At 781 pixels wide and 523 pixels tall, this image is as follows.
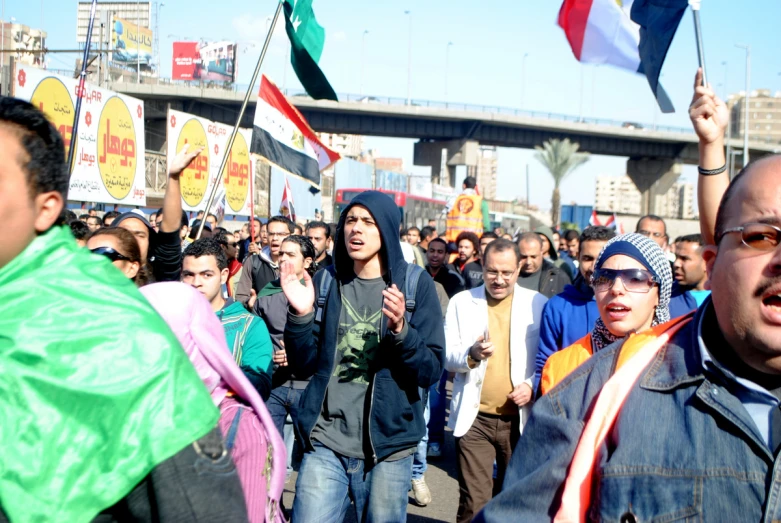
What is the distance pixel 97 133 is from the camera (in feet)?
41.2

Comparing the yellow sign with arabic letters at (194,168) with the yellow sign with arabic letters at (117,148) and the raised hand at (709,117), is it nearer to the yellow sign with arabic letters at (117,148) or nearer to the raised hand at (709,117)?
the yellow sign with arabic letters at (117,148)

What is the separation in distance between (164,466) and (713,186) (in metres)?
1.84

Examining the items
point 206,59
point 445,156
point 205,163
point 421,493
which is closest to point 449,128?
point 445,156

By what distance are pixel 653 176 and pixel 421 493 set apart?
5853 cm

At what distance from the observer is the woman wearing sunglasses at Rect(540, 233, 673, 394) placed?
3.35 metres

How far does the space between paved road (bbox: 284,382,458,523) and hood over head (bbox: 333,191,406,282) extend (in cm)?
253

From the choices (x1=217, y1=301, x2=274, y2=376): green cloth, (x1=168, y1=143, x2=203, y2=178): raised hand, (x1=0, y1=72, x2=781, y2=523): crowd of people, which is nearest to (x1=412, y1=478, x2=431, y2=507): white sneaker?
(x1=217, y1=301, x2=274, y2=376): green cloth

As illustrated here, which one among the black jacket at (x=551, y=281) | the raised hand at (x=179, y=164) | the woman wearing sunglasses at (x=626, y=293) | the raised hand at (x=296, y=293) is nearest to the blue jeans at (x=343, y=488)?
the raised hand at (x=296, y=293)

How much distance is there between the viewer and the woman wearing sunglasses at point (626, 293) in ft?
11.0

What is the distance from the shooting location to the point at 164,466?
4.40ft

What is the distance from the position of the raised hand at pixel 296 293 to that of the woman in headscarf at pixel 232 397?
985mm

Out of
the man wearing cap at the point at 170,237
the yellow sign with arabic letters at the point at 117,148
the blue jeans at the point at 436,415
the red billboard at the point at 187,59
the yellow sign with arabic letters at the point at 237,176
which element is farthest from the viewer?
the red billboard at the point at 187,59

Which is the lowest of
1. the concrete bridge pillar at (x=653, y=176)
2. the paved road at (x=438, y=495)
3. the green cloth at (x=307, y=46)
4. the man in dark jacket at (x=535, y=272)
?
the paved road at (x=438, y=495)

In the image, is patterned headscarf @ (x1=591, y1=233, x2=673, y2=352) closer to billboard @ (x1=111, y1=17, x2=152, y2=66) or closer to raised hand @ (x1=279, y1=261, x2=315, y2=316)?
raised hand @ (x1=279, y1=261, x2=315, y2=316)
